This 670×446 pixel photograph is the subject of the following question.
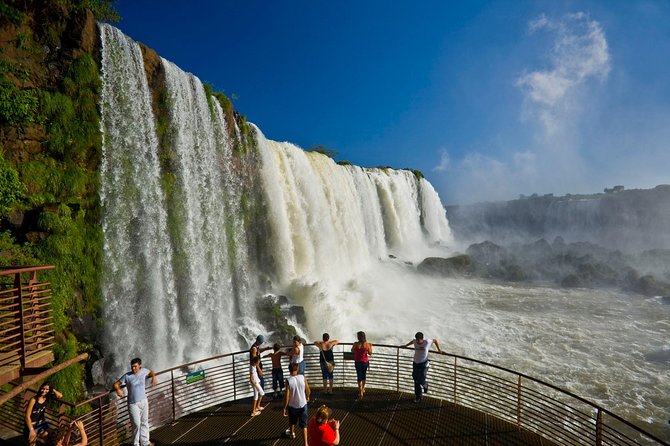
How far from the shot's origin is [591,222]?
7125 cm

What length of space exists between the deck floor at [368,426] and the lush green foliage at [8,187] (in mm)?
8215

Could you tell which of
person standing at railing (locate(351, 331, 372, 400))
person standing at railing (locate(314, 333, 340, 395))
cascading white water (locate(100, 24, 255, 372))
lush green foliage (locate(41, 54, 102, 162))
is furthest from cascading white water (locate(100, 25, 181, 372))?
person standing at railing (locate(351, 331, 372, 400))

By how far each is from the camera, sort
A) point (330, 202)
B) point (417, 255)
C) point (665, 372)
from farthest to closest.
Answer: point (417, 255), point (330, 202), point (665, 372)

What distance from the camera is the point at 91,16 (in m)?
12.5

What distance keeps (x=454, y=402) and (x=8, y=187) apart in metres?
13.9

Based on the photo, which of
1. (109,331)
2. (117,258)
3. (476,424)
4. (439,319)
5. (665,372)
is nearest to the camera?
(476,424)

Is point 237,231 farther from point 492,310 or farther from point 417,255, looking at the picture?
point 417,255

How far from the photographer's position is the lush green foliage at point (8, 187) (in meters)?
10.2

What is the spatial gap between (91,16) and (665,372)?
25585 millimetres

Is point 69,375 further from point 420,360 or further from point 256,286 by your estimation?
point 420,360

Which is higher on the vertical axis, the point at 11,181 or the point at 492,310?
the point at 11,181

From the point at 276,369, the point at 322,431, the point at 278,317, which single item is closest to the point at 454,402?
the point at 276,369

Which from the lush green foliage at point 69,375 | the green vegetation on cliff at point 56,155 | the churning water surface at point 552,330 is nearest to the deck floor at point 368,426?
the lush green foliage at point 69,375

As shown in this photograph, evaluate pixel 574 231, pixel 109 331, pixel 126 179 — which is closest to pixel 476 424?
pixel 109 331
